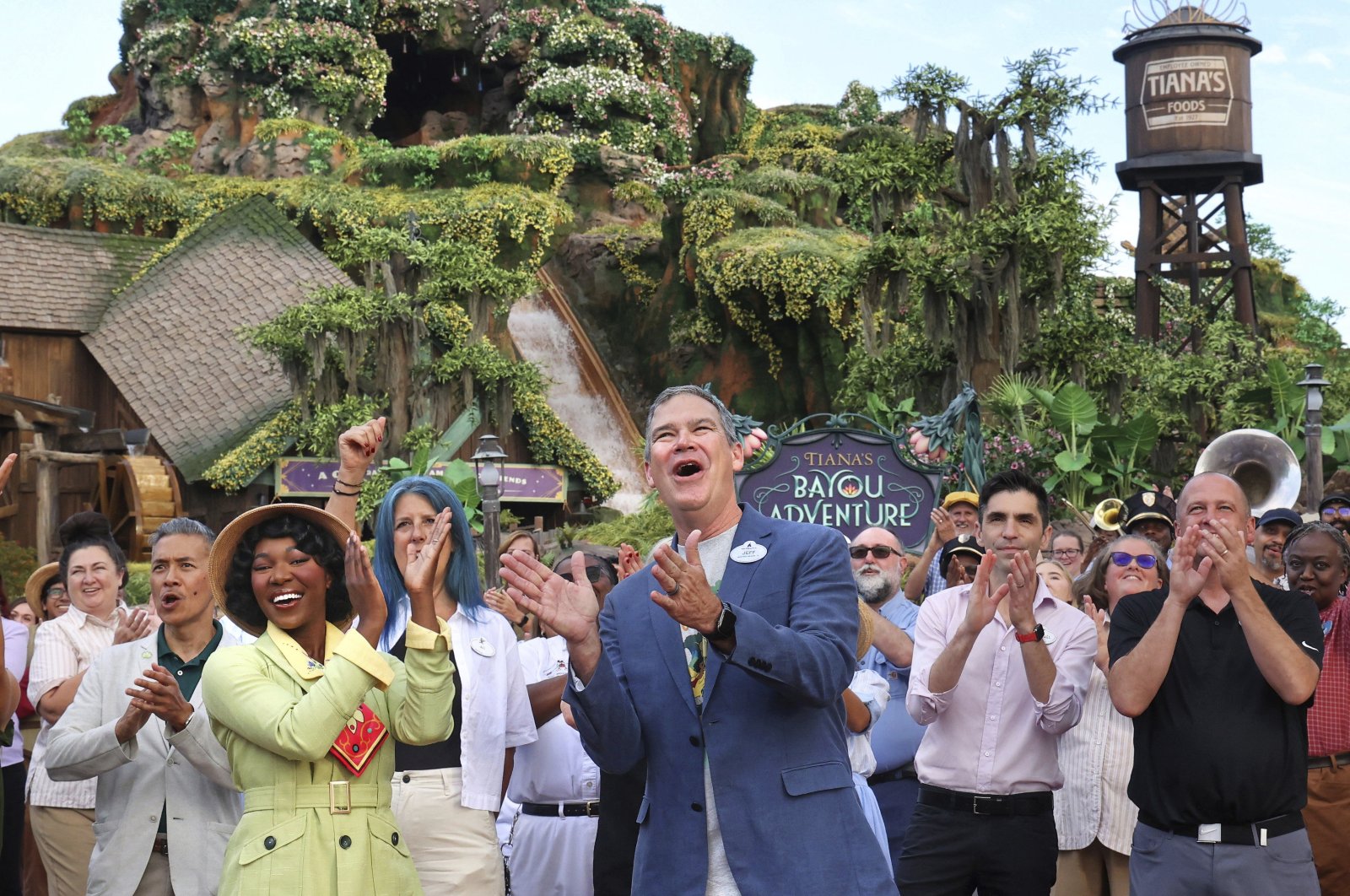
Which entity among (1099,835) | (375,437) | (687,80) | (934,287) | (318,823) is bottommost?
(1099,835)

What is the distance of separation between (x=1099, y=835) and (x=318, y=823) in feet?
12.3

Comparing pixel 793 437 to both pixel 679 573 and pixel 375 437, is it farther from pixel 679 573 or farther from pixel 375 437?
pixel 679 573

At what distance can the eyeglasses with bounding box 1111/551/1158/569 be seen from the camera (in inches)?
274

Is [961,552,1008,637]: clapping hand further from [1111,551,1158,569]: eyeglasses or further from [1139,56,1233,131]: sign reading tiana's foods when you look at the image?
[1139,56,1233,131]: sign reading tiana's foods

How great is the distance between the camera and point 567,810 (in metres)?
6.55

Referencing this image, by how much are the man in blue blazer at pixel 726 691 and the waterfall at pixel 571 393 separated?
1142 inches

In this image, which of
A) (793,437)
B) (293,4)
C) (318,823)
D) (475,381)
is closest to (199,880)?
(318,823)

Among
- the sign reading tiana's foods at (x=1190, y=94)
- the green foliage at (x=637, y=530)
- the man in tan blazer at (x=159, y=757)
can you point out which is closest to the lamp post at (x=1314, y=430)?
the green foliage at (x=637, y=530)

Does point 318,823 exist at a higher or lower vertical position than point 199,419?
lower

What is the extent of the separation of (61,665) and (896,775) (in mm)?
3808

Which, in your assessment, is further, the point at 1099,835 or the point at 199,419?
the point at 199,419

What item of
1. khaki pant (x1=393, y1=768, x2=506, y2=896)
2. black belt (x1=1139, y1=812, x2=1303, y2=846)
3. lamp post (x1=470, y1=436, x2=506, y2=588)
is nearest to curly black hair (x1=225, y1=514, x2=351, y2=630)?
khaki pant (x1=393, y1=768, x2=506, y2=896)

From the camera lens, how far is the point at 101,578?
7.86 m

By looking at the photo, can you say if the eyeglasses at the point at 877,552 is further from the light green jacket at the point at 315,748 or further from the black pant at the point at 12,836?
the black pant at the point at 12,836
